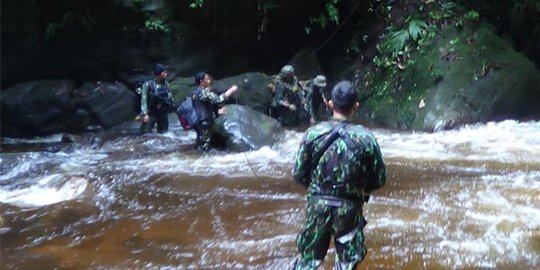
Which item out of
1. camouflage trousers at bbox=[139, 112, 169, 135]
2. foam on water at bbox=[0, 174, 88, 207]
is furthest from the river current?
camouflage trousers at bbox=[139, 112, 169, 135]

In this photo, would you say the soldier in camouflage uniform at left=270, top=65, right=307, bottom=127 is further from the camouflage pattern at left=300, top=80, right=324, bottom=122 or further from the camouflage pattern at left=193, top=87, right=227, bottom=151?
the camouflage pattern at left=193, top=87, right=227, bottom=151

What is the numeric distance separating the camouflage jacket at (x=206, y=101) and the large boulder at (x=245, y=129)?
451 mm

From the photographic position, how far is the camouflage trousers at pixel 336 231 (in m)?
4.12

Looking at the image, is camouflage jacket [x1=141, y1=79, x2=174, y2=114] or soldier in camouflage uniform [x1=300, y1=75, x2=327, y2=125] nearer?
camouflage jacket [x1=141, y1=79, x2=174, y2=114]

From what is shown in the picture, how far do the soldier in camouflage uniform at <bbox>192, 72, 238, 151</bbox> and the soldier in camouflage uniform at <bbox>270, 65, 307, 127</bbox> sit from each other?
241 cm

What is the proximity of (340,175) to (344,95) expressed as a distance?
0.55 meters

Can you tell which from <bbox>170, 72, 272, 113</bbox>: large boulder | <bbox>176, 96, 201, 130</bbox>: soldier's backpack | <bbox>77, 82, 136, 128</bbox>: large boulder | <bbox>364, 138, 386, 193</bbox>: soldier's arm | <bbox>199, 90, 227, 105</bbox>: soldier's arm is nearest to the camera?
<bbox>364, 138, 386, 193</bbox>: soldier's arm

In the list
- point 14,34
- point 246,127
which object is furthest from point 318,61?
point 14,34

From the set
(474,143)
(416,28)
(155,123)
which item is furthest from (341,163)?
(416,28)

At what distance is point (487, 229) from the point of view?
6.07 metres

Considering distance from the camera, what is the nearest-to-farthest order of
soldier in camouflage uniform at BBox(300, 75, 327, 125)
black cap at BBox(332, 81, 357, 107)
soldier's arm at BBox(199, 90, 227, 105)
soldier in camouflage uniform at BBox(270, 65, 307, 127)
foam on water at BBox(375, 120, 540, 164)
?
black cap at BBox(332, 81, 357, 107) < foam on water at BBox(375, 120, 540, 164) < soldier's arm at BBox(199, 90, 227, 105) < soldier in camouflage uniform at BBox(270, 65, 307, 127) < soldier in camouflage uniform at BBox(300, 75, 327, 125)

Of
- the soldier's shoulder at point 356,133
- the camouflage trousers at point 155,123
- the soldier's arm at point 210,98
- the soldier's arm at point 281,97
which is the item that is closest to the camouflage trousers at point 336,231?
the soldier's shoulder at point 356,133

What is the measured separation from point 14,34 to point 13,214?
8.02 metres

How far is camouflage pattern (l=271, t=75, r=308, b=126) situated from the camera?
13.1 metres
